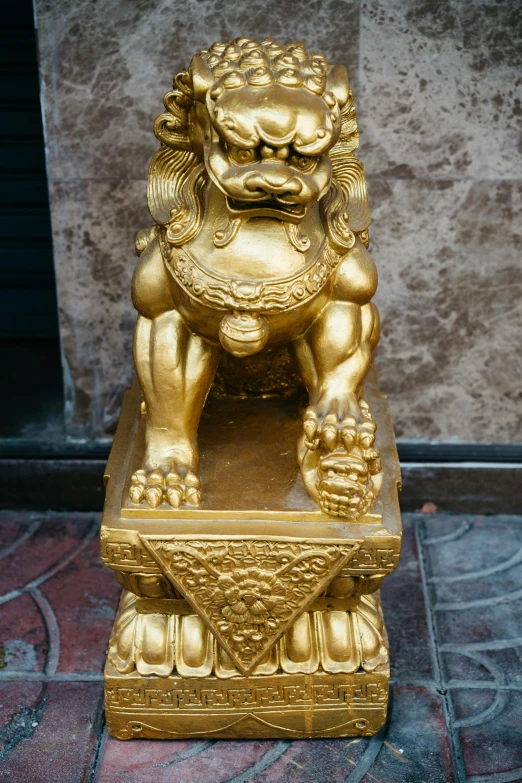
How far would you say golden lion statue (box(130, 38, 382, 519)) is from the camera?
1724mm

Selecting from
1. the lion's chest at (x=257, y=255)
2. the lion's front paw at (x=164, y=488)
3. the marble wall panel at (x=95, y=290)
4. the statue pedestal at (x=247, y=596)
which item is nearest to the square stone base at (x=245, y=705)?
the statue pedestal at (x=247, y=596)

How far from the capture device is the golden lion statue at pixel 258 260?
1724 mm

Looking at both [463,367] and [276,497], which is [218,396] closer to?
[276,497]

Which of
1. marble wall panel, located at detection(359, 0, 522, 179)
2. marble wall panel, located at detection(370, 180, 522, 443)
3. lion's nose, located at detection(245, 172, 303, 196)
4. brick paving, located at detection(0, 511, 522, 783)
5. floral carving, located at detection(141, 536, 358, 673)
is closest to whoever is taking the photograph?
lion's nose, located at detection(245, 172, 303, 196)

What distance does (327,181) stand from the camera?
179cm

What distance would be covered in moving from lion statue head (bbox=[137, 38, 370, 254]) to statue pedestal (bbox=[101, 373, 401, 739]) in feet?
1.58

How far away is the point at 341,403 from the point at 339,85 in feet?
1.92

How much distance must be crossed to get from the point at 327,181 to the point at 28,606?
1.36m

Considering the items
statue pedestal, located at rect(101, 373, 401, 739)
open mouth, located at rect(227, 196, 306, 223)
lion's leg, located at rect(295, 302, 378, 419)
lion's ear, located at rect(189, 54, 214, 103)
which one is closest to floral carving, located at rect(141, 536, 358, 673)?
statue pedestal, located at rect(101, 373, 401, 739)

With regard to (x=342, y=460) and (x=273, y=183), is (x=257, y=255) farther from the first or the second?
(x=342, y=460)

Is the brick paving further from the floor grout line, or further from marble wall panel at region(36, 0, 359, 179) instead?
marble wall panel at region(36, 0, 359, 179)

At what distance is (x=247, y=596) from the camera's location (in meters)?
1.96

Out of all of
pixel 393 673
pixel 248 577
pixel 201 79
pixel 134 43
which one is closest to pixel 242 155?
pixel 201 79

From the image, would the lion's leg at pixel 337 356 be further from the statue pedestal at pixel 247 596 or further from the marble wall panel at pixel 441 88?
the marble wall panel at pixel 441 88
